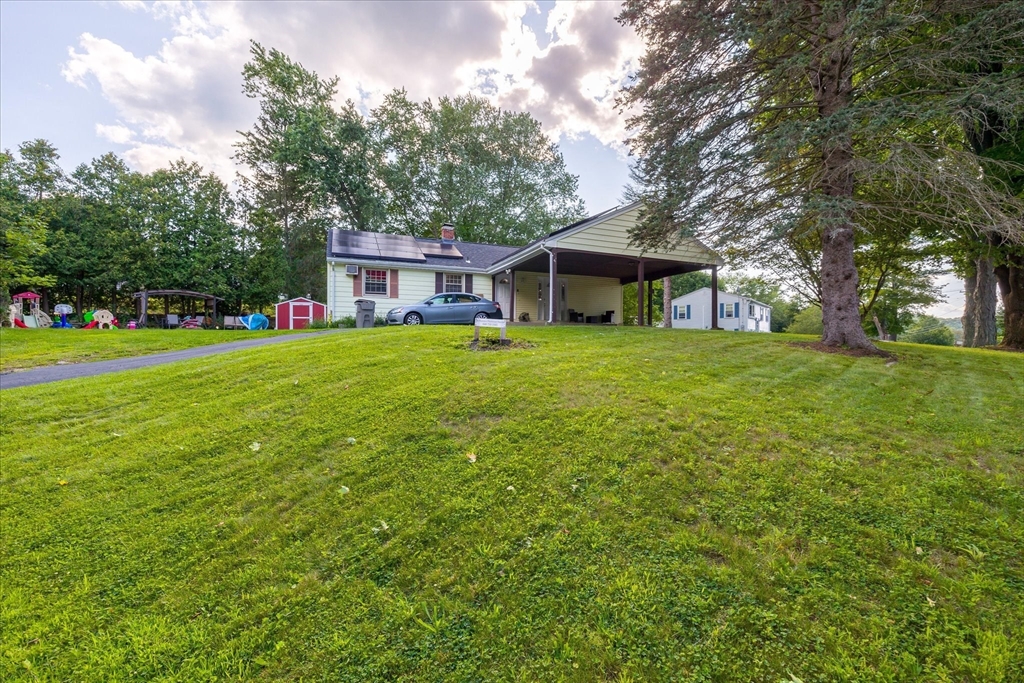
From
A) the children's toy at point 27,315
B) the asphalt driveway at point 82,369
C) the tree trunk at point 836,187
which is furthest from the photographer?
the children's toy at point 27,315

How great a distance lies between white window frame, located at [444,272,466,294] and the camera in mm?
17828

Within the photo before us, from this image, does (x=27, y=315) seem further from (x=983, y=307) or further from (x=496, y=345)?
(x=983, y=307)

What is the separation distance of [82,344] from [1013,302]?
81.1 feet

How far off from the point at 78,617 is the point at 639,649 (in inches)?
123

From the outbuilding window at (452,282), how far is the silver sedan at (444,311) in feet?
14.5

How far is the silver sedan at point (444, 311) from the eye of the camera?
13.0m

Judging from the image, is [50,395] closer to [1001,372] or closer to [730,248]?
[730,248]

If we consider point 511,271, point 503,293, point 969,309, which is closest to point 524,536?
point 511,271

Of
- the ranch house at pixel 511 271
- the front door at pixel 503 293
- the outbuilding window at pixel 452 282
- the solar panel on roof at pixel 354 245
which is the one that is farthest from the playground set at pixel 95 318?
the front door at pixel 503 293

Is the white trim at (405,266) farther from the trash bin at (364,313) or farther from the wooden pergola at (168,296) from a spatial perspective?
the wooden pergola at (168,296)

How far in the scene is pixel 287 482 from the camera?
328 cm

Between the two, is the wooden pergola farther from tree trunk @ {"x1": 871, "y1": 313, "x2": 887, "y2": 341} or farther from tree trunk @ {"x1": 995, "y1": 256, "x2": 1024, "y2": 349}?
tree trunk @ {"x1": 871, "y1": 313, "x2": 887, "y2": 341}

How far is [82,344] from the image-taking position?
10688 millimetres

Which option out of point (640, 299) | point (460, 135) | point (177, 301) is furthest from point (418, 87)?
point (640, 299)
